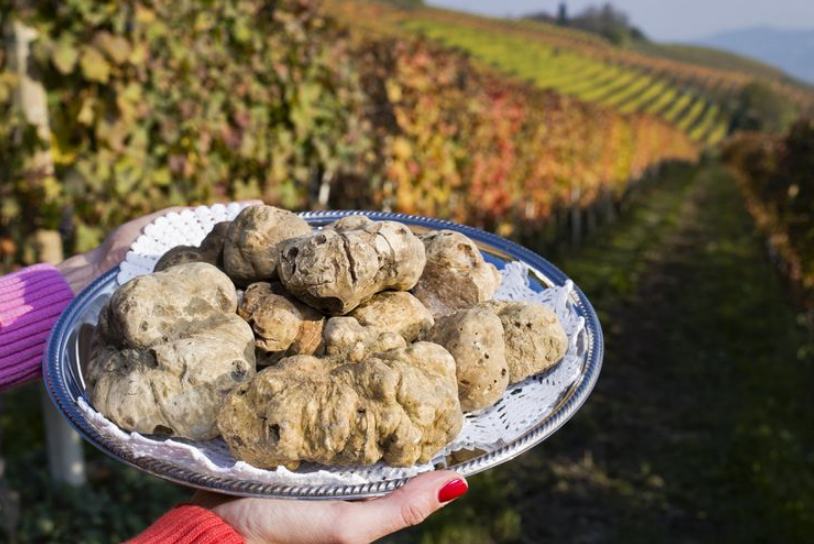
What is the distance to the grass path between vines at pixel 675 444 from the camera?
4441 millimetres

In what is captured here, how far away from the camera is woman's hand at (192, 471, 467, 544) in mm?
1345

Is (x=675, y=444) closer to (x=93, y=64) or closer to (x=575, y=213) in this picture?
(x=93, y=64)

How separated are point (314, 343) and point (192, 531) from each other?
19.9 inches

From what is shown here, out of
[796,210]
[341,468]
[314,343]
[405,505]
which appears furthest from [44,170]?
[796,210]

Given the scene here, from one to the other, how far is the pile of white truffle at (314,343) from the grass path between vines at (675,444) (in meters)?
2.50

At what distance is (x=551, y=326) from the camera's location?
179cm

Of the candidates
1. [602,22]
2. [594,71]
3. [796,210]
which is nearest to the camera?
[796,210]

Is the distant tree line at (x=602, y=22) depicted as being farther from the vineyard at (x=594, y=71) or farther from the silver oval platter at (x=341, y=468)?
the silver oval platter at (x=341, y=468)

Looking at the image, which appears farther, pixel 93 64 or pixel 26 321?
pixel 93 64

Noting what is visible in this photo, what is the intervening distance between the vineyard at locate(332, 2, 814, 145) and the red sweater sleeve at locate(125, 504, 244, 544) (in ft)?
175

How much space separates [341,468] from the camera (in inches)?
57.8

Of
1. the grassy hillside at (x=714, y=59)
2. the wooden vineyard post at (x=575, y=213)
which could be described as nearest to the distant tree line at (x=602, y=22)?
the grassy hillside at (x=714, y=59)

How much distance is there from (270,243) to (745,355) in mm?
7016

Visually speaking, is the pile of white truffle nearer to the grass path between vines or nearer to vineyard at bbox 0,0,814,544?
vineyard at bbox 0,0,814,544
